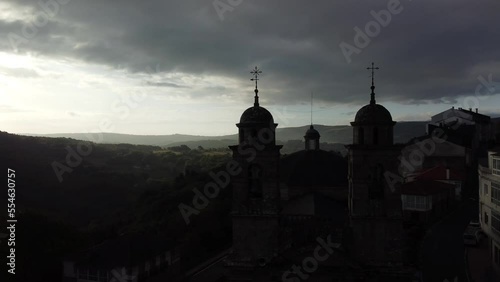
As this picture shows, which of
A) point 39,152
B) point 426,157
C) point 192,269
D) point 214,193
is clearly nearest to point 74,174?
point 39,152

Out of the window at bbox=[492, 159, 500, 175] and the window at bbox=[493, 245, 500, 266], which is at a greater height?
the window at bbox=[492, 159, 500, 175]

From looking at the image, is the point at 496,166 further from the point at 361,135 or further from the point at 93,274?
the point at 93,274

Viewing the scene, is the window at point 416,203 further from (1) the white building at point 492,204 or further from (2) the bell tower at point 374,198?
(2) the bell tower at point 374,198

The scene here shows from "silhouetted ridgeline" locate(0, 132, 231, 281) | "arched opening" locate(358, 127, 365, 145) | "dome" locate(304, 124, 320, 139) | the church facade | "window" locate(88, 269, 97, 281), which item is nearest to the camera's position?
the church facade

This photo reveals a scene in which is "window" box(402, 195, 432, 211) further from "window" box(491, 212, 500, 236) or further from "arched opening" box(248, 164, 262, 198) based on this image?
"arched opening" box(248, 164, 262, 198)

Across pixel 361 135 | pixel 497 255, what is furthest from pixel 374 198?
pixel 497 255

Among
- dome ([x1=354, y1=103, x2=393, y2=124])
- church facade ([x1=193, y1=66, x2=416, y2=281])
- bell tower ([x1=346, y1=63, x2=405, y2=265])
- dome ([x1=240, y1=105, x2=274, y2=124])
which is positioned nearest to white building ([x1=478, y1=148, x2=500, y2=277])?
bell tower ([x1=346, y1=63, x2=405, y2=265])

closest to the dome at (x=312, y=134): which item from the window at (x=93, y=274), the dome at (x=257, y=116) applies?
the dome at (x=257, y=116)
